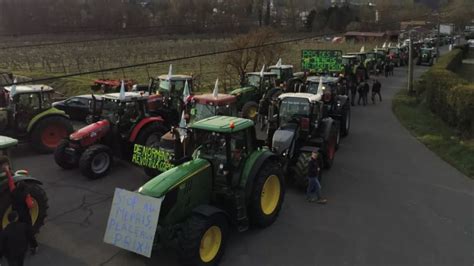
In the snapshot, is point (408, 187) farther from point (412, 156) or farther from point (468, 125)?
point (468, 125)

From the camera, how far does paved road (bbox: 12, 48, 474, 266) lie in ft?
24.2

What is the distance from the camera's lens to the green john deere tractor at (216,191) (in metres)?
6.70

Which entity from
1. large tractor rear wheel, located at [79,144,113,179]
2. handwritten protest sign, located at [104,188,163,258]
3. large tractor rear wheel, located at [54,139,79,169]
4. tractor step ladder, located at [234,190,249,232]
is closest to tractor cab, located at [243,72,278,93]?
large tractor rear wheel, located at [79,144,113,179]

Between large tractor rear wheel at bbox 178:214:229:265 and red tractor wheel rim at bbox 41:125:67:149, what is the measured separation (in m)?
8.80

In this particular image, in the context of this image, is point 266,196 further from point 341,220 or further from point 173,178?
point 173,178

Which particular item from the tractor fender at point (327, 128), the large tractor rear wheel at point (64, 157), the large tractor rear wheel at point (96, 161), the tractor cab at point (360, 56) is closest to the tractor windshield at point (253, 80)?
the tractor fender at point (327, 128)

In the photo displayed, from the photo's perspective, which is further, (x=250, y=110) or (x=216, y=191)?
(x=250, y=110)

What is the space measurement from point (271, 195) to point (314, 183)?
1.57m

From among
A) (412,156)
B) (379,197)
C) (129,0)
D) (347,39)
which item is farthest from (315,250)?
(347,39)

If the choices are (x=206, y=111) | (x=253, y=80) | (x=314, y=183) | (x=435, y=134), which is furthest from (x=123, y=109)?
(x=435, y=134)

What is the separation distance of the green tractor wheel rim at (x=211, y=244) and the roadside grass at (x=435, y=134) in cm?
841

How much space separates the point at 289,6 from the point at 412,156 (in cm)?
8091

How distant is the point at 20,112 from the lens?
1321cm

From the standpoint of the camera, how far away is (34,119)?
43.5 feet
